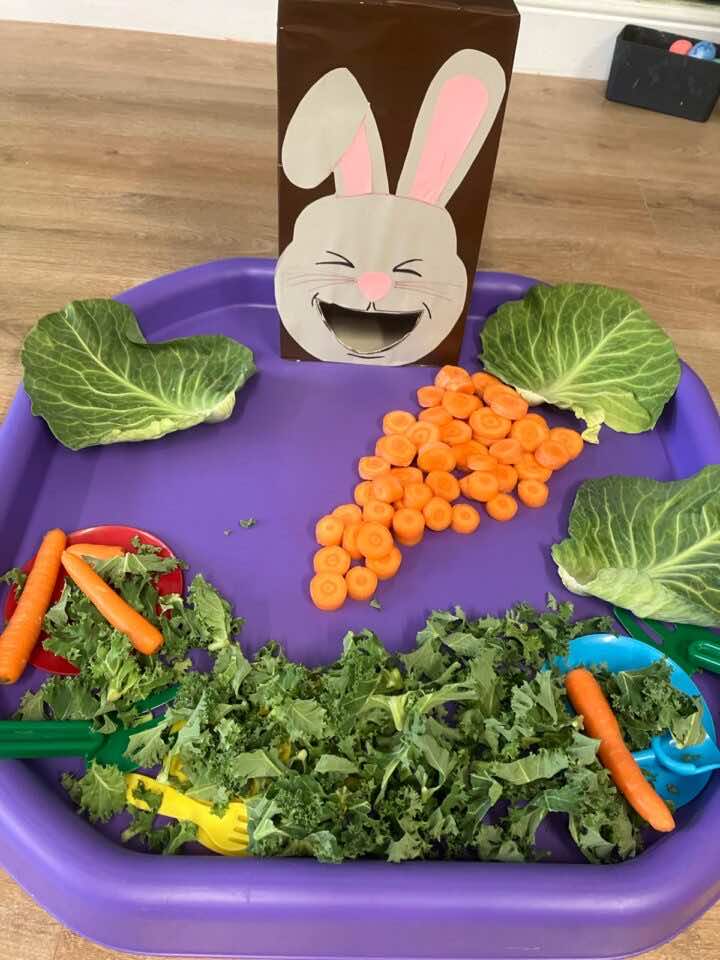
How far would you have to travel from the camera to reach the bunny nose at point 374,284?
954mm

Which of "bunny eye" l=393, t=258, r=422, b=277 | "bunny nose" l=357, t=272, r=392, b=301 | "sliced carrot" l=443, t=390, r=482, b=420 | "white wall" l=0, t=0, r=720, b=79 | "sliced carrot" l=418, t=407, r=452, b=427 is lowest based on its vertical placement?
"sliced carrot" l=418, t=407, r=452, b=427

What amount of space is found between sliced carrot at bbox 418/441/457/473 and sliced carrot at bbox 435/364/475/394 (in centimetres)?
10

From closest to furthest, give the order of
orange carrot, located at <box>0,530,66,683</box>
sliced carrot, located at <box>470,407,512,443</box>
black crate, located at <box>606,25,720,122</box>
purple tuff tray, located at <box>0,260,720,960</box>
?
purple tuff tray, located at <box>0,260,720,960</box>, orange carrot, located at <box>0,530,66,683</box>, sliced carrot, located at <box>470,407,512,443</box>, black crate, located at <box>606,25,720,122</box>

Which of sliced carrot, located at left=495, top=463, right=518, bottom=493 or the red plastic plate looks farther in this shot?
sliced carrot, located at left=495, top=463, right=518, bottom=493

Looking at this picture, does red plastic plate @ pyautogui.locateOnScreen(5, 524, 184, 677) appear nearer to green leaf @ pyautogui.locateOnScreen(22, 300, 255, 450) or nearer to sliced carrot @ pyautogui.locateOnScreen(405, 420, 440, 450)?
A: green leaf @ pyautogui.locateOnScreen(22, 300, 255, 450)

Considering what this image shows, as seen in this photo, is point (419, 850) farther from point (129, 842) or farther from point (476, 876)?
point (129, 842)

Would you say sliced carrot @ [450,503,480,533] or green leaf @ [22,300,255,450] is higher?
green leaf @ [22,300,255,450]

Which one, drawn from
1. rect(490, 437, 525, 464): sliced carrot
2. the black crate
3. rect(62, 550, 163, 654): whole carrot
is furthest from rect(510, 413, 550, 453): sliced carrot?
the black crate

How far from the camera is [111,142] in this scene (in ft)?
5.21

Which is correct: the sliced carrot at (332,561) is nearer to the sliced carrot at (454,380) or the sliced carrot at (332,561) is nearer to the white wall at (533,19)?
the sliced carrot at (454,380)

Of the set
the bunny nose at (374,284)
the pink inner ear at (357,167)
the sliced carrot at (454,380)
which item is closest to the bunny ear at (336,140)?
the pink inner ear at (357,167)

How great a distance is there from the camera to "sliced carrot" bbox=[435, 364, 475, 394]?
1.02 m

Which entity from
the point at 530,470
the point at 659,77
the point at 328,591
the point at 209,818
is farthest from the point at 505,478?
the point at 659,77

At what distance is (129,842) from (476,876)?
0.29m
